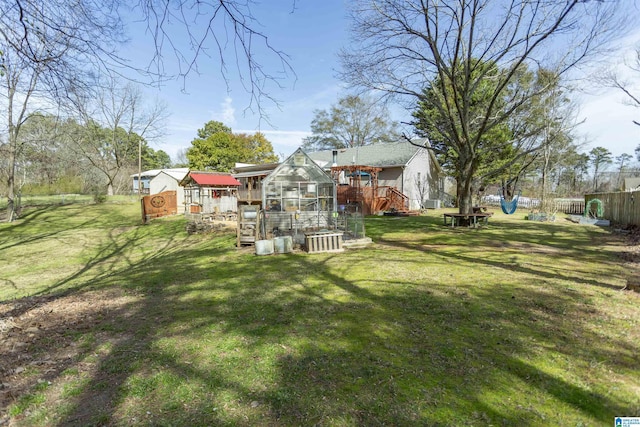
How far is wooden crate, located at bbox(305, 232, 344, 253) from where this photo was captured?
431 inches

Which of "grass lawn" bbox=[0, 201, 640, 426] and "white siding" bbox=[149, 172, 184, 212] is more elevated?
"white siding" bbox=[149, 172, 184, 212]

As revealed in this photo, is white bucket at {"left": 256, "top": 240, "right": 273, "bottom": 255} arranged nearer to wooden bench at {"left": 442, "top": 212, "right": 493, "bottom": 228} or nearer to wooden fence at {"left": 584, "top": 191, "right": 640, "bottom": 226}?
wooden bench at {"left": 442, "top": 212, "right": 493, "bottom": 228}

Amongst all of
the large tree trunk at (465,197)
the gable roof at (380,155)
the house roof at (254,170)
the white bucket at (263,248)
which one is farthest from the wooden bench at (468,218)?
the house roof at (254,170)

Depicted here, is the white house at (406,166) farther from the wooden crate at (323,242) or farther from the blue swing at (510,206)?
the wooden crate at (323,242)

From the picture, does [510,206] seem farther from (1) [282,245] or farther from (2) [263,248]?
(2) [263,248]

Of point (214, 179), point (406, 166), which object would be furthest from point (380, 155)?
point (214, 179)

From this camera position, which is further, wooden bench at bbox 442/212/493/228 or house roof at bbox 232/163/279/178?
house roof at bbox 232/163/279/178

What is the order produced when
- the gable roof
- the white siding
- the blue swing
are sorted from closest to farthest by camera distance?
1. the blue swing
2. the gable roof
3. the white siding

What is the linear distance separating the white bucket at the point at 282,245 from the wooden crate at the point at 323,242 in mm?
679

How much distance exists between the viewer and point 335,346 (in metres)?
4.15

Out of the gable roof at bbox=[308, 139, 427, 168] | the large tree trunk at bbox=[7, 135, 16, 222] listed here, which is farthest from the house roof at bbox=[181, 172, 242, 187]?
the large tree trunk at bbox=[7, 135, 16, 222]

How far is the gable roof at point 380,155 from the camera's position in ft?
86.7

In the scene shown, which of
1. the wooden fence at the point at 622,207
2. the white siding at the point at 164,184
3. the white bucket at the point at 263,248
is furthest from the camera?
the white siding at the point at 164,184

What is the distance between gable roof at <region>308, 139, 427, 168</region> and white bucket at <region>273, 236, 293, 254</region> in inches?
664
